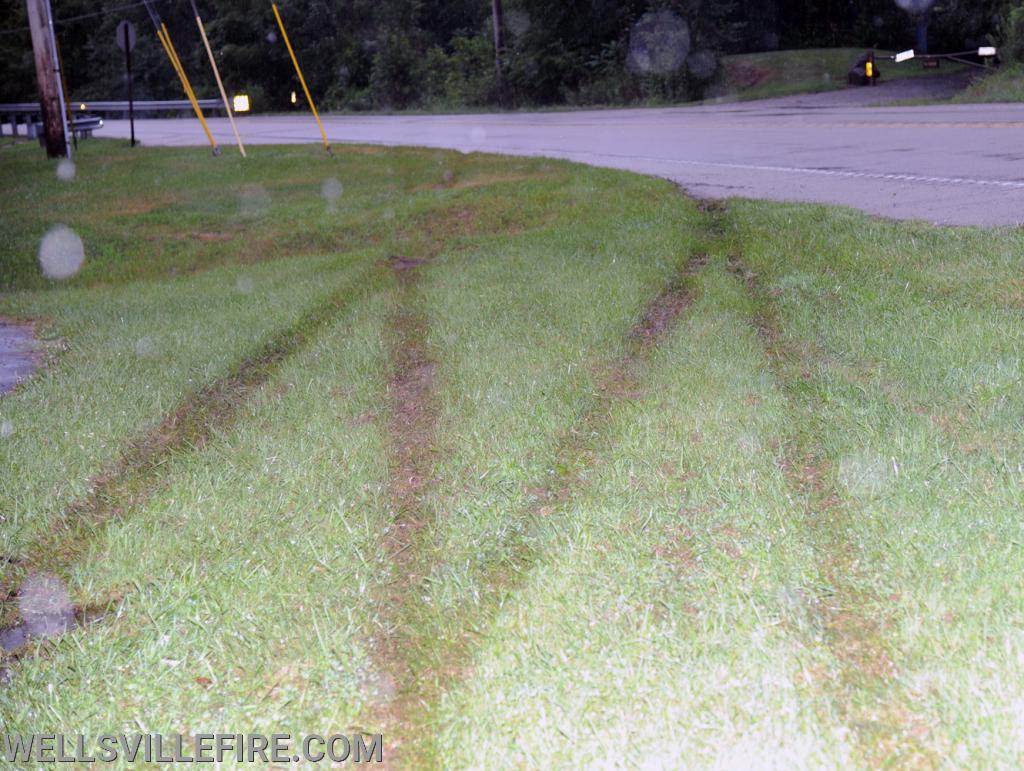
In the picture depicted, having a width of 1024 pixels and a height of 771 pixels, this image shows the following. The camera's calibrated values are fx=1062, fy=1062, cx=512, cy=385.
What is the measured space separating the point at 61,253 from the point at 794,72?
34.2 meters

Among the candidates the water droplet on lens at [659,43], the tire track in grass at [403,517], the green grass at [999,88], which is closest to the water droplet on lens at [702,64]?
the water droplet on lens at [659,43]

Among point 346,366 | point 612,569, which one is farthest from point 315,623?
point 346,366

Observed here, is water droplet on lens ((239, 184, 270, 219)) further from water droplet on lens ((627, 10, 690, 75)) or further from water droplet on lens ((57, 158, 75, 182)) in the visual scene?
water droplet on lens ((627, 10, 690, 75))

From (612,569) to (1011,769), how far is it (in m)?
1.14

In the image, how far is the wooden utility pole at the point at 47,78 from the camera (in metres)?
18.0

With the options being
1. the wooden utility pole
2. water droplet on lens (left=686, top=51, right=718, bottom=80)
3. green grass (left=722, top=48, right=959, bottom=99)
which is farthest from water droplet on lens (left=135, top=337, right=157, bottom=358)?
water droplet on lens (left=686, top=51, right=718, bottom=80)

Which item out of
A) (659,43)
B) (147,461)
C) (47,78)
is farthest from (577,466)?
(659,43)

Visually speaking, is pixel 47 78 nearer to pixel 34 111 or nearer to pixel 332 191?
pixel 332 191

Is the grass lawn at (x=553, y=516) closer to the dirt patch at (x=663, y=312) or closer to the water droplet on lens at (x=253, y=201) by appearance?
the dirt patch at (x=663, y=312)

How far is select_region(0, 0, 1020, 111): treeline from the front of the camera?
3953 cm

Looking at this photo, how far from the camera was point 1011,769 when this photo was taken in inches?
84.7

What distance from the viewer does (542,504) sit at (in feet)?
11.4

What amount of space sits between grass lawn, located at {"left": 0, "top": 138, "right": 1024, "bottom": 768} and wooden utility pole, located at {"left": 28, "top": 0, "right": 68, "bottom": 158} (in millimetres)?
12938

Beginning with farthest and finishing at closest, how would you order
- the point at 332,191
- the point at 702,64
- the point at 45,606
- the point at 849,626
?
1. the point at 702,64
2. the point at 332,191
3. the point at 45,606
4. the point at 849,626
